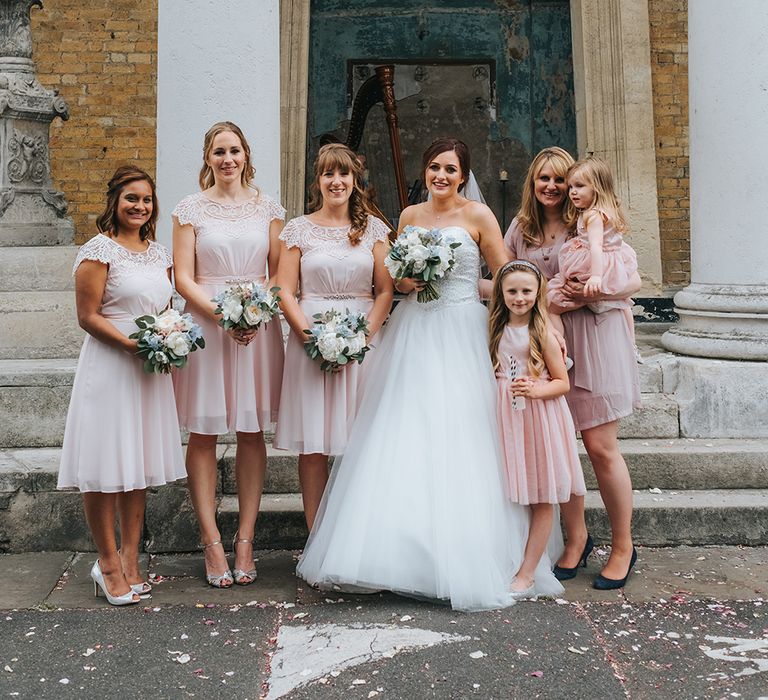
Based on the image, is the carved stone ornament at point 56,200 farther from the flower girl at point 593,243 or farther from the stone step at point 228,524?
the flower girl at point 593,243

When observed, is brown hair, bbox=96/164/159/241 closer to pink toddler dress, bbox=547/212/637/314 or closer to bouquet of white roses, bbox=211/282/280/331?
A: bouquet of white roses, bbox=211/282/280/331

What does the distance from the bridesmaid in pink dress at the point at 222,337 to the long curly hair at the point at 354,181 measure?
12.2 inches

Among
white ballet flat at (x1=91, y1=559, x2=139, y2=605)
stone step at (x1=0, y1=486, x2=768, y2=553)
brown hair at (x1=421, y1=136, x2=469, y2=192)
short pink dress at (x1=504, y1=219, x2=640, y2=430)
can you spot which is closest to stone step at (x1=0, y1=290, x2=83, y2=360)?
stone step at (x1=0, y1=486, x2=768, y2=553)

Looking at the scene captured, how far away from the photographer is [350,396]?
462 centimetres

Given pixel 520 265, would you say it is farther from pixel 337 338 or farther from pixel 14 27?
pixel 14 27

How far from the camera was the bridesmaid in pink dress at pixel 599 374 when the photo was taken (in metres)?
4.40

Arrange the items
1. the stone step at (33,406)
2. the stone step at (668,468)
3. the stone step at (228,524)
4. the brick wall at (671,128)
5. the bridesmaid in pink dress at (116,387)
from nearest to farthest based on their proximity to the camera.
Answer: the bridesmaid in pink dress at (116,387) < the stone step at (228,524) < the stone step at (668,468) < the stone step at (33,406) < the brick wall at (671,128)

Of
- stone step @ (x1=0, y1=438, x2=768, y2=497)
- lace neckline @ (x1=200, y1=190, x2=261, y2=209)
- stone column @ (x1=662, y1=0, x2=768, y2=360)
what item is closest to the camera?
lace neckline @ (x1=200, y1=190, x2=261, y2=209)

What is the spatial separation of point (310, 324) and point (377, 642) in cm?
144

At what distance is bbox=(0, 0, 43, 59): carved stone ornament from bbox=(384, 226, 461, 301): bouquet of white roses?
3.87 m

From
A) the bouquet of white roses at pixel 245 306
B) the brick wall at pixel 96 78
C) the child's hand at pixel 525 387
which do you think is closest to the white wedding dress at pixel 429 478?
the child's hand at pixel 525 387

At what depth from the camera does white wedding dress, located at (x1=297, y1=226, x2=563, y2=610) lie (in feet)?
13.5

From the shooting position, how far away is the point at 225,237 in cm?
443

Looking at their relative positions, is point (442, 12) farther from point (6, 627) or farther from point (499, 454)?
point (6, 627)
